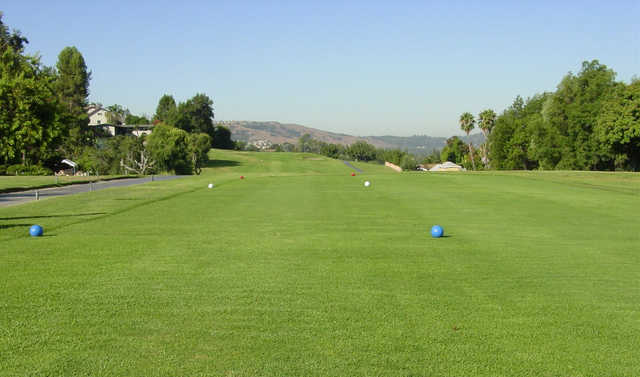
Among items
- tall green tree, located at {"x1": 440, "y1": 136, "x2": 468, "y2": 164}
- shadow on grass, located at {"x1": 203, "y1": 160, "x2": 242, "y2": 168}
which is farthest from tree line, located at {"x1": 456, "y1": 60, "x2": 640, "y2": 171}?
tall green tree, located at {"x1": 440, "y1": 136, "x2": 468, "y2": 164}

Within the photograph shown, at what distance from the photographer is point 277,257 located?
9680 millimetres

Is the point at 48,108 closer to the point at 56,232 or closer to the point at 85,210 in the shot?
the point at 85,210

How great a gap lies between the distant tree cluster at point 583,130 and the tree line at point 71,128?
55137 mm

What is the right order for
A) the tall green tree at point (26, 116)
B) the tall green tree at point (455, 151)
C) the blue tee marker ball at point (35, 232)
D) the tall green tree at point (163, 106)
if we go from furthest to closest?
the tall green tree at point (455, 151), the tall green tree at point (163, 106), the tall green tree at point (26, 116), the blue tee marker ball at point (35, 232)

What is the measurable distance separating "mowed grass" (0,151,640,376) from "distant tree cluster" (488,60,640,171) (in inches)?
2134

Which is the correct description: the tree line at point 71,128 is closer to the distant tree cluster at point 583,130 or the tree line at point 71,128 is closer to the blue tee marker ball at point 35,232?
the blue tee marker ball at point 35,232

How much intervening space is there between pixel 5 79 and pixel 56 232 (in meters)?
22.4

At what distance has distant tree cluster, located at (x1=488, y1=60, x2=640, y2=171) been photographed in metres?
61.5

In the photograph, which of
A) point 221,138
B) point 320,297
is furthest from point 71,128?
point 320,297

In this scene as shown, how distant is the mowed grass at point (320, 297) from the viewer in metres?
5.02

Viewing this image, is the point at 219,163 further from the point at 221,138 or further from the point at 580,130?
the point at 580,130

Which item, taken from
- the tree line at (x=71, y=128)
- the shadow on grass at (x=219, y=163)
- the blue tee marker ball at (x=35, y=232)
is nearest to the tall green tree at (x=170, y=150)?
the tree line at (x=71, y=128)

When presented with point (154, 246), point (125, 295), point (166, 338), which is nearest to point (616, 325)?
point (166, 338)

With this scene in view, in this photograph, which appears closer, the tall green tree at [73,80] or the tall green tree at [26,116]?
the tall green tree at [26,116]
